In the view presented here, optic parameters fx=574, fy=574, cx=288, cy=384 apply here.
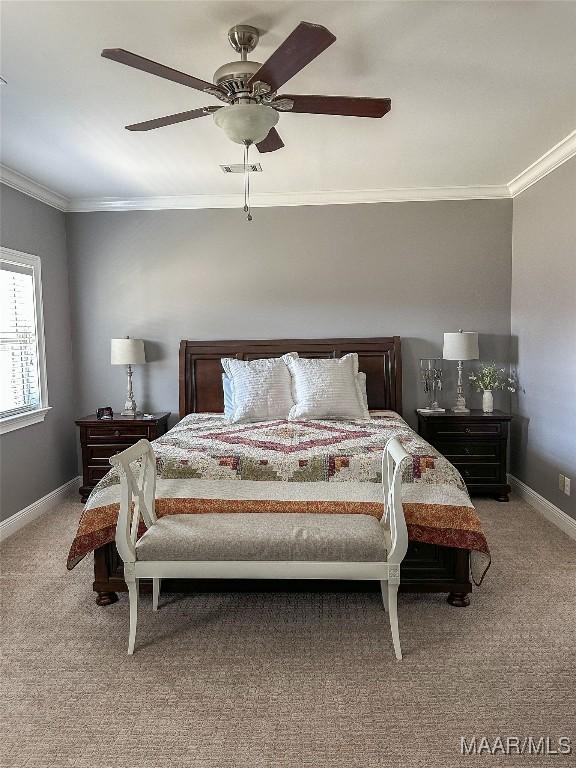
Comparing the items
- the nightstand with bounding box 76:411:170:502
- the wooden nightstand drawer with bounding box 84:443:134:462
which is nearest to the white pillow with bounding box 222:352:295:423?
the nightstand with bounding box 76:411:170:502

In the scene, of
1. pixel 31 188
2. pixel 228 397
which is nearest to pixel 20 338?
pixel 31 188

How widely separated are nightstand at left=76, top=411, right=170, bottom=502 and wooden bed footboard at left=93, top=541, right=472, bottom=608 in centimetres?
187

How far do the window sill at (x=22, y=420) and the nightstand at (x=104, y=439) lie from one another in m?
0.31

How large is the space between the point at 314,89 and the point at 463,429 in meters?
2.91

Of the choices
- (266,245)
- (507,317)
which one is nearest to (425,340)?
(507,317)

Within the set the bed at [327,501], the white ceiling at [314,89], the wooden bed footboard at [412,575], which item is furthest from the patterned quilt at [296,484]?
the white ceiling at [314,89]

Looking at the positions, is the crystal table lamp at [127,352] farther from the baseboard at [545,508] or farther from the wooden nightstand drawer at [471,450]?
the baseboard at [545,508]

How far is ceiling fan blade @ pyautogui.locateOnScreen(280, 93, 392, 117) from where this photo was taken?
7.72ft

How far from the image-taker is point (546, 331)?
437 centimetres

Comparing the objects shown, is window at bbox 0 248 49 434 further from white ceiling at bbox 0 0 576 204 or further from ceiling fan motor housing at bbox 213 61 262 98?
ceiling fan motor housing at bbox 213 61 262 98

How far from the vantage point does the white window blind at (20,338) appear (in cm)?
422

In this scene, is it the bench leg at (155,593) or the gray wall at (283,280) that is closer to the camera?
the bench leg at (155,593)

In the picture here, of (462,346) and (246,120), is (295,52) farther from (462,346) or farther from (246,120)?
(462,346)

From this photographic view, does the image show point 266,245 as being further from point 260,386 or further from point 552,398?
point 552,398
